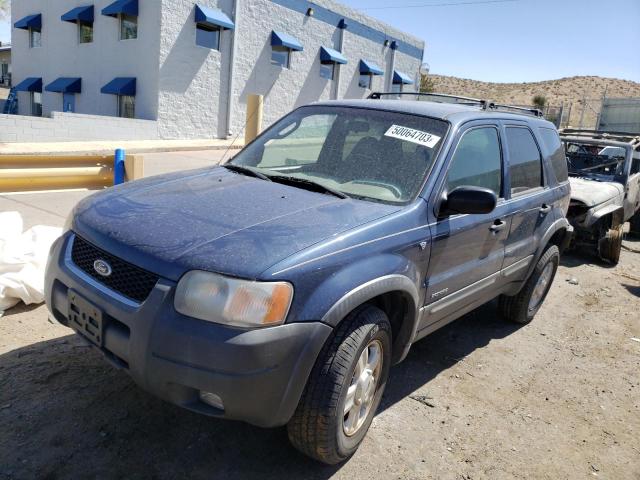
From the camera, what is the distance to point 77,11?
19781 mm

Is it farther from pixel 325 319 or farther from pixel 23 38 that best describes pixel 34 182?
pixel 23 38

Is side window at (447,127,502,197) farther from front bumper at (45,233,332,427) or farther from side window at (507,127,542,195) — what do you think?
front bumper at (45,233,332,427)

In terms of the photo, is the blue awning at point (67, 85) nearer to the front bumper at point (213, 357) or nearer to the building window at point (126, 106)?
the building window at point (126, 106)

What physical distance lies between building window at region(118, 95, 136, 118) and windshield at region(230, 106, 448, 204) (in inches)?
664

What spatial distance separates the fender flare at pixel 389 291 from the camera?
246 centimetres

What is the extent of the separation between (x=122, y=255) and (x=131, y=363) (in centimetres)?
49


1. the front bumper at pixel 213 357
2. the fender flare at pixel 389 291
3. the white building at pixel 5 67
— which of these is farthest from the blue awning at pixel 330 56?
the white building at pixel 5 67

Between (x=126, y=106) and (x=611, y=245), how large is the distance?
55.8ft

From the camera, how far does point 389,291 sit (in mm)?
2801

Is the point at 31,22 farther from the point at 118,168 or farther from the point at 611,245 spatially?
the point at 611,245

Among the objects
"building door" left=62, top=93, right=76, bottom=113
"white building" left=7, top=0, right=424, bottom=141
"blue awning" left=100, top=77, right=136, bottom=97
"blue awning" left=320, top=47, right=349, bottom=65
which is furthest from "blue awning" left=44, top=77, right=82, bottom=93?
"blue awning" left=320, top=47, right=349, bottom=65

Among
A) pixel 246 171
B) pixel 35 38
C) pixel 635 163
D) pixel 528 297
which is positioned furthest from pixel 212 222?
pixel 35 38

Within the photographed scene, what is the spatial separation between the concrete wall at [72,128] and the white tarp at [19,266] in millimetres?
12275

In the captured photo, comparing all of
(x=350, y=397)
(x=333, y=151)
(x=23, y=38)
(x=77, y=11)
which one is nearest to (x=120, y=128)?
(x=77, y=11)
